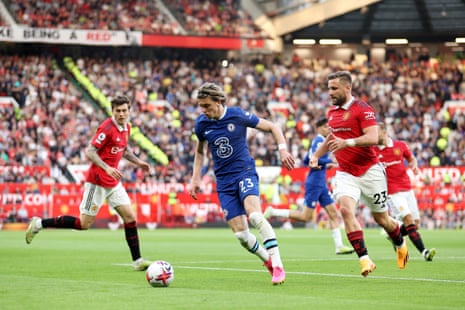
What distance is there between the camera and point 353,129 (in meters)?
12.6

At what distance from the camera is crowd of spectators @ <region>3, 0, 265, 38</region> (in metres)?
45.8

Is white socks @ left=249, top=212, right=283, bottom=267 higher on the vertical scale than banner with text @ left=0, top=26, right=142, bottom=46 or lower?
lower

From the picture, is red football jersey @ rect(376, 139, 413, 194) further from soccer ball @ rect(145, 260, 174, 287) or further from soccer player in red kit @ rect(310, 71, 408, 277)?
soccer ball @ rect(145, 260, 174, 287)

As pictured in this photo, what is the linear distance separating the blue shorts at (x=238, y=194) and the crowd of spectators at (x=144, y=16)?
113 feet

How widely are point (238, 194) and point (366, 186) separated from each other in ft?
5.84

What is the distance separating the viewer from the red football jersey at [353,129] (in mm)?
12523

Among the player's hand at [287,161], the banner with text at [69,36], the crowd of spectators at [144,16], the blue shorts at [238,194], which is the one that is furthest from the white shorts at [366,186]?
the crowd of spectators at [144,16]

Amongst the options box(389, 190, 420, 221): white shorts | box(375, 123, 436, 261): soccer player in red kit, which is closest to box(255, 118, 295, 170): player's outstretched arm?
box(375, 123, 436, 261): soccer player in red kit

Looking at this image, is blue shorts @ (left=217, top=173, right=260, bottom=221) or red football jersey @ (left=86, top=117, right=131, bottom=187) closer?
blue shorts @ (left=217, top=173, right=260, bottom=221)

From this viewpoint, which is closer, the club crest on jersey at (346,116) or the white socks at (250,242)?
the white socks at (250,242)

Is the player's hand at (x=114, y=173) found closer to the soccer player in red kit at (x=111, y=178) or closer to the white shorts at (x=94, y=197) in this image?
the soccer player in red kit at (x=111, y=178)

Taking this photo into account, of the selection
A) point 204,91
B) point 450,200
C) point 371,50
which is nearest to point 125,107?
point 204,91

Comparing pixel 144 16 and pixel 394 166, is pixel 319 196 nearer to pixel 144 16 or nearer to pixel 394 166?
pixel 394 166

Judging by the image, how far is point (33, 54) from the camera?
1842 inches
